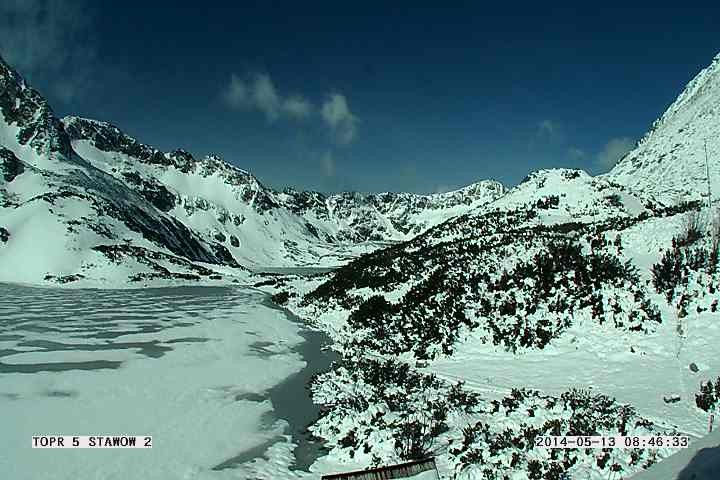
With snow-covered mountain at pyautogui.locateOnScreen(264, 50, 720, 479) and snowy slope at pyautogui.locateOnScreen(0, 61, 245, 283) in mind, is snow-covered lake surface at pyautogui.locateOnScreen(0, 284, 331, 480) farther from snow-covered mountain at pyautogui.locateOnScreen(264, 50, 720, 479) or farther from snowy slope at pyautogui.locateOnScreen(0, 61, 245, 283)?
snowy slope at pyautogui.locateOnScreen(0, 61, 245, 283)

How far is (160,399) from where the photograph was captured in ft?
49.7

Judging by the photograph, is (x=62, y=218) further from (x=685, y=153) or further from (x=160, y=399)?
(x=685, y=153)

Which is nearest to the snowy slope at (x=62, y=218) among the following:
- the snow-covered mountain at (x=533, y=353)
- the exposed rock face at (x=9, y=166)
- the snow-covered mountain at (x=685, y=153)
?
the exposed rock face at (x=9, y=166)

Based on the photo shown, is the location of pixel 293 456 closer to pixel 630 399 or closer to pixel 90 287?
pixel 630 399

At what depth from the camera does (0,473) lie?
9.77 metres

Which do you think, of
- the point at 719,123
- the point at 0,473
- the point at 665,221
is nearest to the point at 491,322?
the point at 665,221

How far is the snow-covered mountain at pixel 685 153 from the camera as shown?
8319cm

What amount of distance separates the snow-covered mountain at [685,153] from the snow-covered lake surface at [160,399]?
7727 centimetres

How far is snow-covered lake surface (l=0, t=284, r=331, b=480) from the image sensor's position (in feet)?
35.4

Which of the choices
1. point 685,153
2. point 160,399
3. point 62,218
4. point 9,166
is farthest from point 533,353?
point 9,166

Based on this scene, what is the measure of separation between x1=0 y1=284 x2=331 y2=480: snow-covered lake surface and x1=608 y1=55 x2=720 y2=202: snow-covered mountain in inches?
3042

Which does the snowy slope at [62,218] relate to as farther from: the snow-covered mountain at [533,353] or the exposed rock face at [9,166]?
the snow-covered mountain at [533,353]

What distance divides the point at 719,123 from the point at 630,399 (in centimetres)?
12383

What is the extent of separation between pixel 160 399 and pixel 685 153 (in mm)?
126237
